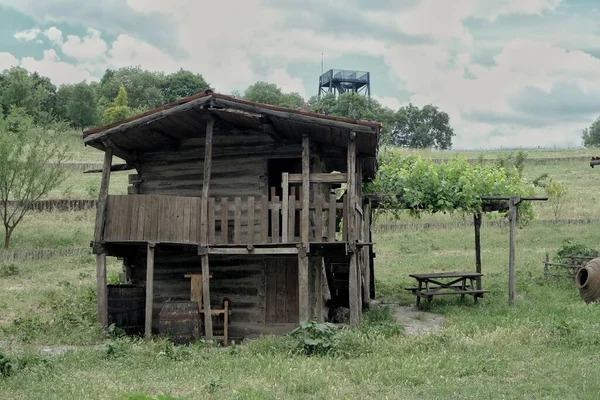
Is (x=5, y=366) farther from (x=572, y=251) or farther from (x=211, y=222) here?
(x=572, y=251)

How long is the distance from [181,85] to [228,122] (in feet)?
306

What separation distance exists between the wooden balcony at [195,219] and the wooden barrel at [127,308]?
1.76m

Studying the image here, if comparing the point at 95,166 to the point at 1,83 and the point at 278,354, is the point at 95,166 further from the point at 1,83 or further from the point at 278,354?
the point at 278,354

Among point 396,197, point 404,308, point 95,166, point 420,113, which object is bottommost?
point 404,308

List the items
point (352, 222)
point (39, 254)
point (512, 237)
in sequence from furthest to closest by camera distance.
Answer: point (39, 254), point (512, 237), point (352, 222)

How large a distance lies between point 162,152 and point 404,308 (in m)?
9.33

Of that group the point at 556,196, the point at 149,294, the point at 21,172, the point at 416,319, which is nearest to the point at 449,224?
the point at 556,196

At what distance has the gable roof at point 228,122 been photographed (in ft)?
50.2

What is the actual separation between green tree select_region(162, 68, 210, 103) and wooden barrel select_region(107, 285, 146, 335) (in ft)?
299

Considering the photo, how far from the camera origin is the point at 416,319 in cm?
1889

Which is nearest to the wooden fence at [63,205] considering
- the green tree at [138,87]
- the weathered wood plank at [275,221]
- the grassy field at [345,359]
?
the grassy field at [345,359]

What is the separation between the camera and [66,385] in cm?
995

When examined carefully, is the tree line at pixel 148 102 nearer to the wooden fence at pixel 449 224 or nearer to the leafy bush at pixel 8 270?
the wooden fence at pixel 449 224

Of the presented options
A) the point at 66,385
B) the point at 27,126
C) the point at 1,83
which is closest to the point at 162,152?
the point at 66,385
